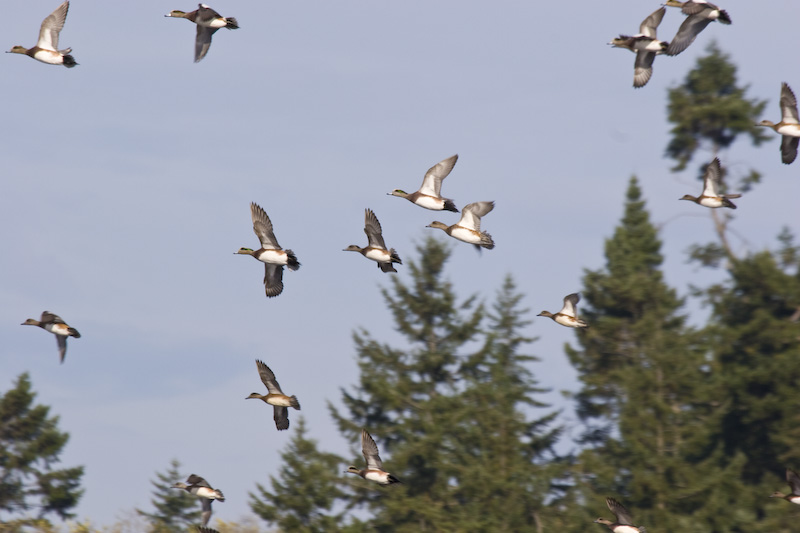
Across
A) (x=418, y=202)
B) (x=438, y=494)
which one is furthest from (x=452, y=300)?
(x=418, y=202)

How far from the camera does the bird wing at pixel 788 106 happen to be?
29312 millimetres

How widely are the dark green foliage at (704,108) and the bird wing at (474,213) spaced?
1457 inches

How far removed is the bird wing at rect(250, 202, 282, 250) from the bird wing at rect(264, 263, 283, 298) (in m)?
0.42

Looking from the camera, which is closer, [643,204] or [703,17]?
[703,17]

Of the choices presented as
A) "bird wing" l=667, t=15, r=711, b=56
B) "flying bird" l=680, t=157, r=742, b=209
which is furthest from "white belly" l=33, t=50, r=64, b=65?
"flying bird" l=680, t=157, r=742, b=209

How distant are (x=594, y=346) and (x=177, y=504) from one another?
19166 mm

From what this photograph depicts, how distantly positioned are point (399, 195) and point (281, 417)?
520 cm

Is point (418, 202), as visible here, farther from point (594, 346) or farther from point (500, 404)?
point (594, 346)

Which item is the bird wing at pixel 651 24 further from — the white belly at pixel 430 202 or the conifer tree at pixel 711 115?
the conifer tree at pixel 711 115

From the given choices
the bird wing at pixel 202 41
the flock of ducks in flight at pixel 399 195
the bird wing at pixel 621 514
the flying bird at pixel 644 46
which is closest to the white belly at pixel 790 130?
the flock of ducks in flight at pixel 399 195

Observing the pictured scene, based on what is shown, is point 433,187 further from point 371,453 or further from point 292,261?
point 371,453

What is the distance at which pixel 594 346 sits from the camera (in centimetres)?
5759

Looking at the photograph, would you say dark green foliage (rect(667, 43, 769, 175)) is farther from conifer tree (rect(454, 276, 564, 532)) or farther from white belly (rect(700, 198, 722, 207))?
white belly (rect(700, 198, 722, 207))

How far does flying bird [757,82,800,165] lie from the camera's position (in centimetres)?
2880
